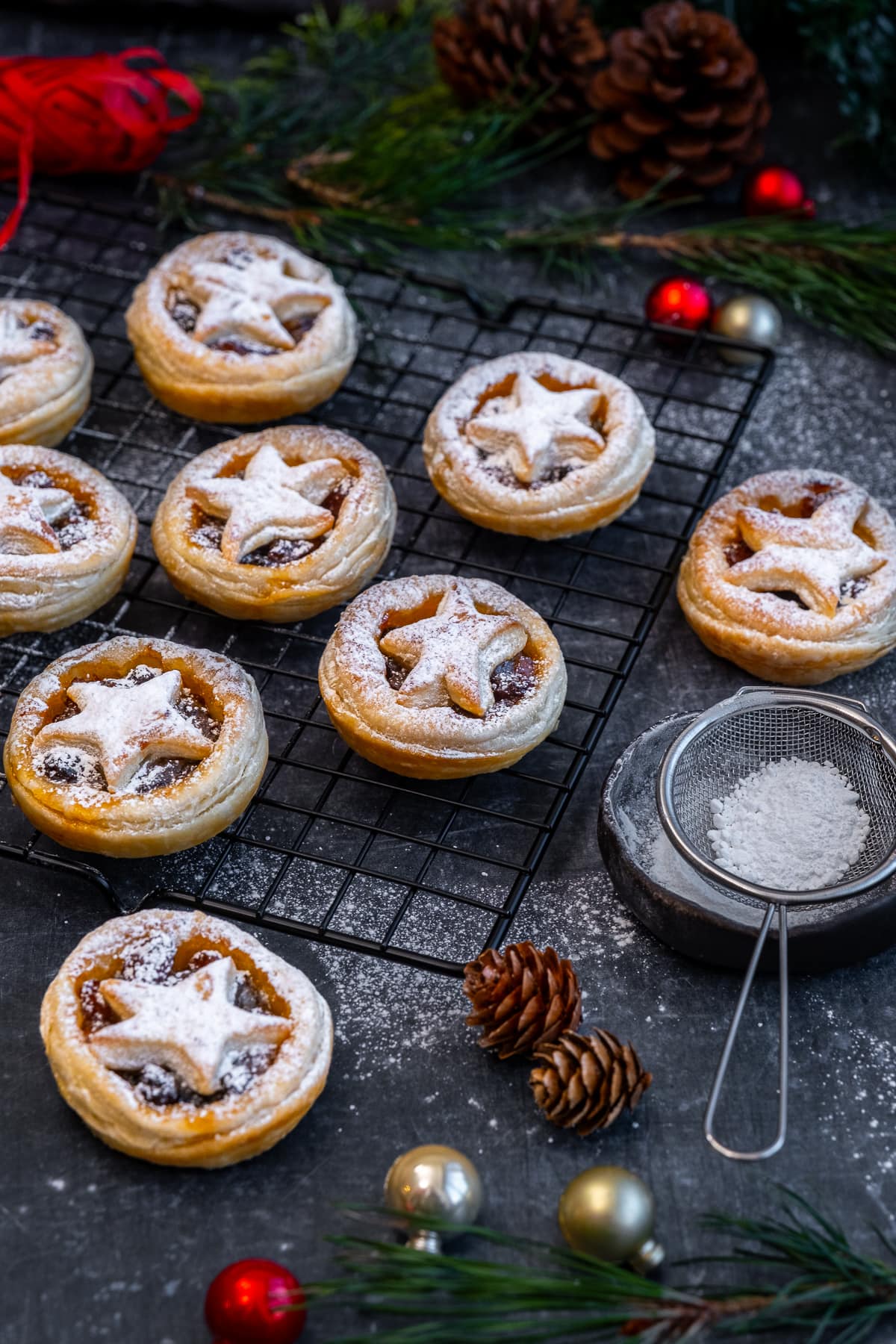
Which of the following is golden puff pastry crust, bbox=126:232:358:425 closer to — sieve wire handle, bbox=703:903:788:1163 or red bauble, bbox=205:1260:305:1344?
sieve wire handle, bbox=703:903:788:1163

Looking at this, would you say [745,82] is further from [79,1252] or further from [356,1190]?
[79,1252]

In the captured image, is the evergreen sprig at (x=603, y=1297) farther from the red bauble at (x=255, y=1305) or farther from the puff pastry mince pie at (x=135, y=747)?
the puff pastry mince pie at (x=135, y=747)

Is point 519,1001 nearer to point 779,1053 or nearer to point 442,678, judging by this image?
point 779,1053

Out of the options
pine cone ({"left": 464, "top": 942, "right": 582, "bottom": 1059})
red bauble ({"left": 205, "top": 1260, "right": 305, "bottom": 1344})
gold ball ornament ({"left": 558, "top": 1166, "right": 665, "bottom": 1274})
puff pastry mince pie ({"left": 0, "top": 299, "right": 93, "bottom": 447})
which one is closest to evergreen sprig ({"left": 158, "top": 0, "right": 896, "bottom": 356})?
puff pastry mince pie ({"left": 0, "top": 299, "right": 93, "bottom": 447})

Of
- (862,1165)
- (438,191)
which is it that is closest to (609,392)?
(438,191)

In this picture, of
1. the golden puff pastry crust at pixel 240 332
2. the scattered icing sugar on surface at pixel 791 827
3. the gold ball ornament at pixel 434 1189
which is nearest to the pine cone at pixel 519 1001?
the gold ball ornament at pixel 434 1189

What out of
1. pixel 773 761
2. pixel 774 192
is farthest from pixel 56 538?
pixel 774 192
